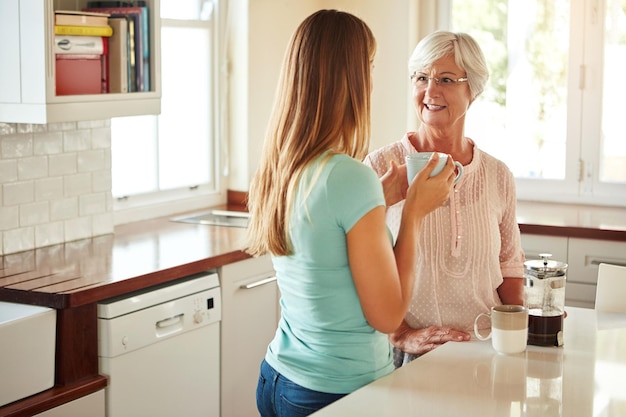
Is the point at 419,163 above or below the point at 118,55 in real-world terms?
below

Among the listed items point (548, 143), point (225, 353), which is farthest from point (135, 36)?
point (548, 143)

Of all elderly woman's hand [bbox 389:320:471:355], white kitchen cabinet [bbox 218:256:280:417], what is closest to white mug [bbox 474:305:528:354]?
elderly woman's hand [bbox 389:320:471:355]

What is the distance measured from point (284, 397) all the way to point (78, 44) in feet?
5.49

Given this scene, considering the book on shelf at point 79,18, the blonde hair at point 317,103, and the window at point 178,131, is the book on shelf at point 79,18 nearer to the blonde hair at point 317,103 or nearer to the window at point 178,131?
the window at point 178,131

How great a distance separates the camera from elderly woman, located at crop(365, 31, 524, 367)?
2457mm

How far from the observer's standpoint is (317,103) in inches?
74.9

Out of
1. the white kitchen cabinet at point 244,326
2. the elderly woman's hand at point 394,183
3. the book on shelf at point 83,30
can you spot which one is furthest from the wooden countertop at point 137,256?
the book on shelf at point 83,30

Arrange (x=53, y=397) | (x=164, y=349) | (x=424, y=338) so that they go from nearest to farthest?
(x=424, y=338) < (x=53, y=397) < (x=164, y=349)

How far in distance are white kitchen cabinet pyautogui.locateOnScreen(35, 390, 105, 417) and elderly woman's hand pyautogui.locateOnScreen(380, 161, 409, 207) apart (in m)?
1.08

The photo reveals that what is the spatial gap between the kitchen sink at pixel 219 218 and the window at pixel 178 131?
117mm

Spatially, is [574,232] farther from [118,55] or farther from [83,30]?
[83,30]

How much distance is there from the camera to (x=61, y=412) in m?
2.63

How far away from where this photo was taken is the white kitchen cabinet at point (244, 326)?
135 inches

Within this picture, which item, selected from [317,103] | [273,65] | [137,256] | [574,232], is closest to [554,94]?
[574,232]
